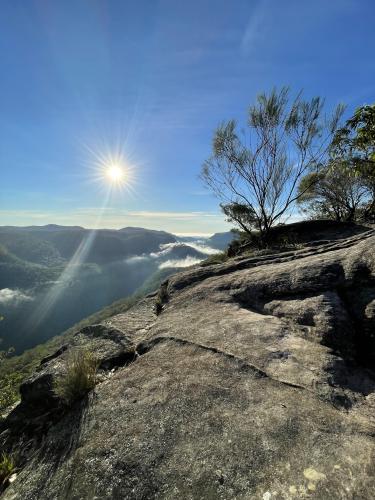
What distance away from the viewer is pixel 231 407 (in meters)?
4.82

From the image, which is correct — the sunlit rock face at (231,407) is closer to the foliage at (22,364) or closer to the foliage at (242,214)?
the foliage at (22,364)

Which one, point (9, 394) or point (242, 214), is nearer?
point (9, 394)

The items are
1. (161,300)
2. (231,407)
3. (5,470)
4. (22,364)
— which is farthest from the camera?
(22,364)

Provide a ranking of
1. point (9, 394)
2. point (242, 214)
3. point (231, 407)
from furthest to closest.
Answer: point (242, 214) → point (9, 394) → point (231, 407)

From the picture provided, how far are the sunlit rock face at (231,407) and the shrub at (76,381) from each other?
0.78ft

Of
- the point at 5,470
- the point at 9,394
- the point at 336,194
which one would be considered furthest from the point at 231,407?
the point at 336,194

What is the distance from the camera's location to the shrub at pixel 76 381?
6.03 meters

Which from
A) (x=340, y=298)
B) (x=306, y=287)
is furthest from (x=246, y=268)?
(x=340, y=298)

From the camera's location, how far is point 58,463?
457 centimetres

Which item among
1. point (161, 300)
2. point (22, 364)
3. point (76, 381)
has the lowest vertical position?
point (22, 364)

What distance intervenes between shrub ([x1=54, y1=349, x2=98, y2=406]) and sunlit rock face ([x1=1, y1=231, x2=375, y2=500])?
9.3 inches

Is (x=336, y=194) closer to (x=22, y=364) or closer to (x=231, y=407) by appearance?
(x=231, y=407)

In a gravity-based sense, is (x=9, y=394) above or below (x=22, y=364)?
above

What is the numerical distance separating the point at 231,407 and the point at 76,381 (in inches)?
130
